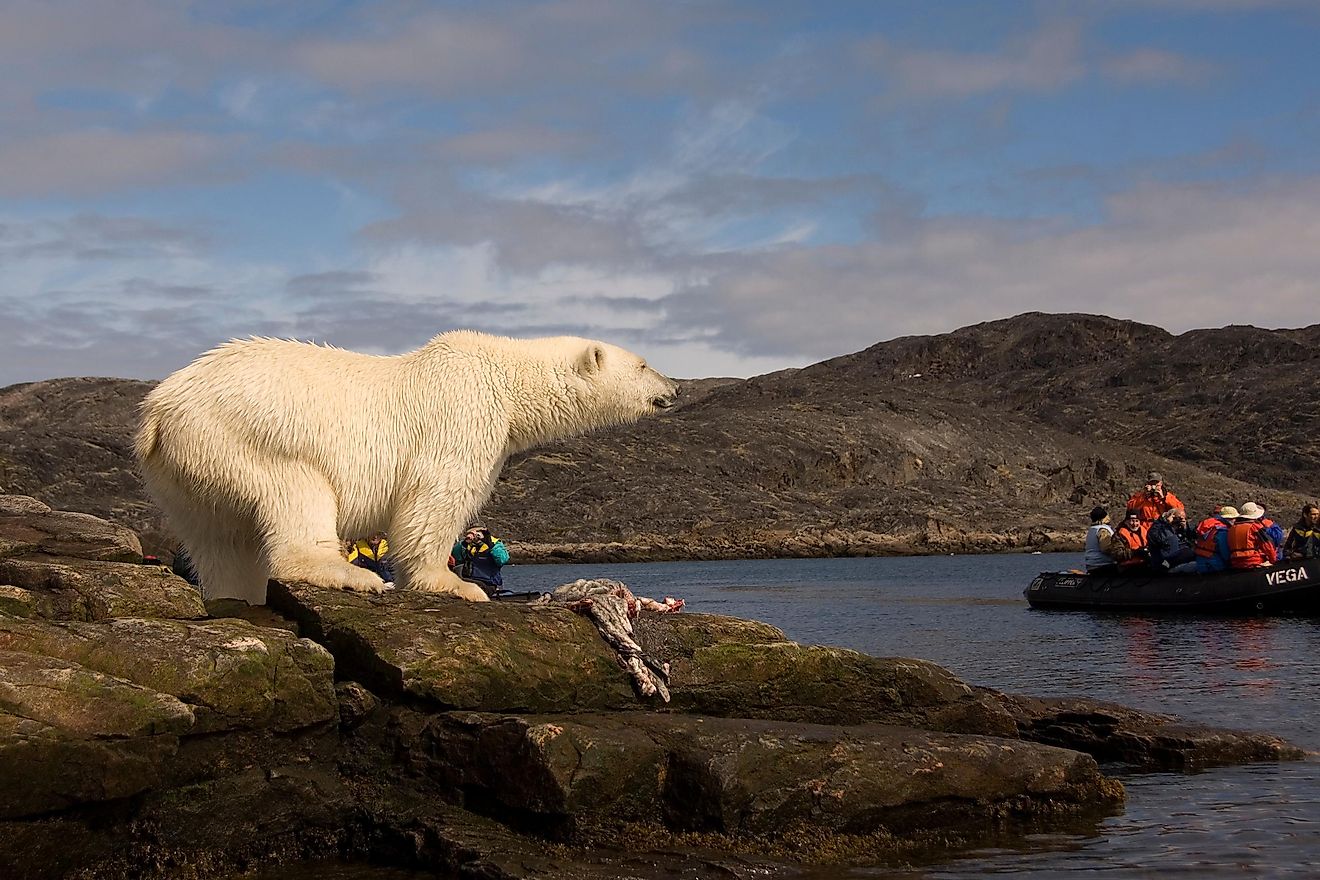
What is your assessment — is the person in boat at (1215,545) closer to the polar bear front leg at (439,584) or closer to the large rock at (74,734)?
the polar bear front leg at (439,584)

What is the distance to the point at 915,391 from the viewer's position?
154m

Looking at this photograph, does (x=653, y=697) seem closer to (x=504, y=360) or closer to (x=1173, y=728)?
(x=504, y=360)

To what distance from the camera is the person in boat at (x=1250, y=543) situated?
2925cm

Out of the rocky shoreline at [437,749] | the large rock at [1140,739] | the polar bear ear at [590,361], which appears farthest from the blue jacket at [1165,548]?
the polar bear ear at [590,361]

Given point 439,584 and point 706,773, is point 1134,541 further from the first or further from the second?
point 706,773

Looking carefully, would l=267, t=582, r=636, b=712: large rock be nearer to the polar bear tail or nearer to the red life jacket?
the polar bear tail

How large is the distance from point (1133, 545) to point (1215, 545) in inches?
81.0

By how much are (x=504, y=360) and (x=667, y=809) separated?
13.0 ft

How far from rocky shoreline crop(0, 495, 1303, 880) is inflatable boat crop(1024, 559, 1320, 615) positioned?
2042 centimetres

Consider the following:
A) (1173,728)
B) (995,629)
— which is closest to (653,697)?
(1173,728)

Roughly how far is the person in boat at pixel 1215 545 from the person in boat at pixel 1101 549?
7.29 ft

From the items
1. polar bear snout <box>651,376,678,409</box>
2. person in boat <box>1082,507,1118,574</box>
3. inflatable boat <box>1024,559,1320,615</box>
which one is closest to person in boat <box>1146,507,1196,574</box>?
inflatable boat <box>1024,559,1320,615</box>

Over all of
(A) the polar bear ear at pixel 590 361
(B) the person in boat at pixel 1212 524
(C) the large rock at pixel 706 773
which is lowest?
(C) the large rock at pixel 706 773

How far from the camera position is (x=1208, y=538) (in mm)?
30406
